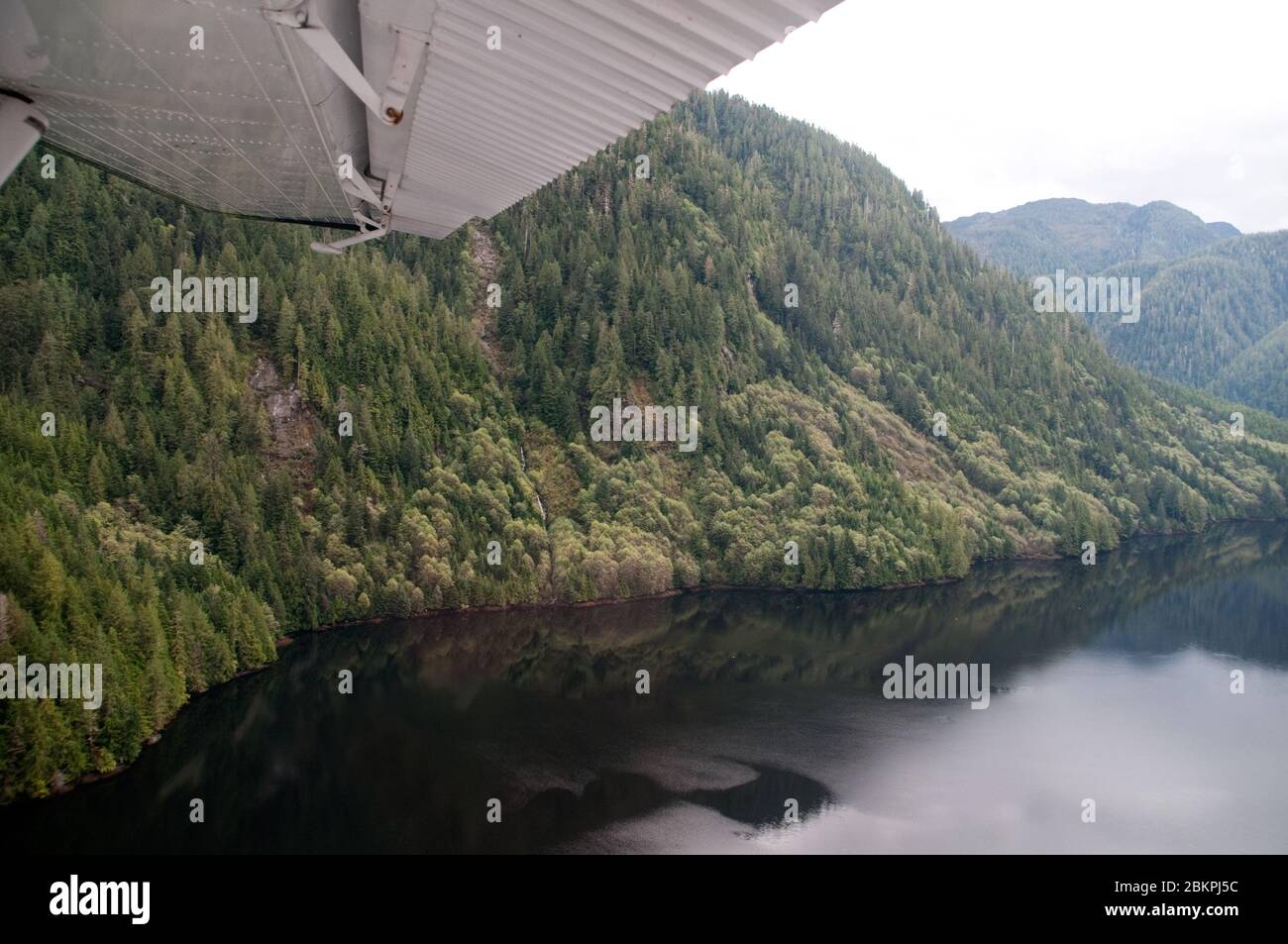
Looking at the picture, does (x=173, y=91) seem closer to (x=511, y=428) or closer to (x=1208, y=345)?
(x=511, y=428)

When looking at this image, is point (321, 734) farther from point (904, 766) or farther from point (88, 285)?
point (88, 285)

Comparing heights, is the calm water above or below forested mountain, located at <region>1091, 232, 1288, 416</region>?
below

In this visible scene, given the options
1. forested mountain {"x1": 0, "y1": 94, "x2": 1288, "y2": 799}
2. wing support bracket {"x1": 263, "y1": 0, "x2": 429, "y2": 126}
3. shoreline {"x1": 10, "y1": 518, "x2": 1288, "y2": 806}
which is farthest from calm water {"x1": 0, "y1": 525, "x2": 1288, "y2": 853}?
wing support bracket {"x1": 263, "y1": 0, "x2": 429, "y2": 126}

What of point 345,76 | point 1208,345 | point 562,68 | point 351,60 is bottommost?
point 345,76

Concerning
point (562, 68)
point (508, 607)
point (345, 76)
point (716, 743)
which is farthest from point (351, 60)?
point (508, 607)

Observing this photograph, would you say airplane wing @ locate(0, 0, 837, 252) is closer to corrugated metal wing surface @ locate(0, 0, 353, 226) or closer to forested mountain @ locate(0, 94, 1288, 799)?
corrugated metal wing surface @ locate(0, 0, 353, 226)

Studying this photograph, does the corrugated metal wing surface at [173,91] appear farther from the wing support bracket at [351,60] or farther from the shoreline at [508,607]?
the shoreline at [508,607]

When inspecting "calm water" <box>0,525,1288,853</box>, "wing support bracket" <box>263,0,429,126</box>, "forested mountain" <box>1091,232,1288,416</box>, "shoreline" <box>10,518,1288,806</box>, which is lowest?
"calm water" <box>0,525,1288,853</box>
